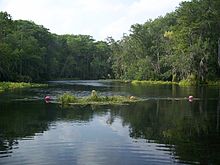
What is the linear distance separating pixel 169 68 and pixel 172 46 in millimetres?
6850

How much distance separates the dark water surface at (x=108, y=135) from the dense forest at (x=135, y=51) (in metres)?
47.2

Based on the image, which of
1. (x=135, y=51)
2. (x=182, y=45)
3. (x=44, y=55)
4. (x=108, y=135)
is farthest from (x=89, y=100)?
(x=44, y=55)

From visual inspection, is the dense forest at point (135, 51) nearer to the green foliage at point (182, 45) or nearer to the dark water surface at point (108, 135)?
the green foliage at point (182, 45)

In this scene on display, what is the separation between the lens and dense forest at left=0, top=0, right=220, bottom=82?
85919 millimetres

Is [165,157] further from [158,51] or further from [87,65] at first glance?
[87,65]

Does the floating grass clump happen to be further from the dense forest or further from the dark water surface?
the dense forest

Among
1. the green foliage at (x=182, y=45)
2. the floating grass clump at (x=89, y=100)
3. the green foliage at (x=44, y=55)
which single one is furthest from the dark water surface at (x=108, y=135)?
the green foliage at (x=182, y=45)

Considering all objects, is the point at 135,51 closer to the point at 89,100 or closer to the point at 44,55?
the point at 44,55

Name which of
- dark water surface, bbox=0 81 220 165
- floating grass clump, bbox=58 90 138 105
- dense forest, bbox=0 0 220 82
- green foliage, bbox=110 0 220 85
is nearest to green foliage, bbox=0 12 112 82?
dense forest, bbox=0 0 220 82

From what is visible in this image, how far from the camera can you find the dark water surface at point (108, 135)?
17.6 meters

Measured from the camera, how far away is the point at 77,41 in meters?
161

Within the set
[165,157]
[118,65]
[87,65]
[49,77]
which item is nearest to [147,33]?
[118,65]

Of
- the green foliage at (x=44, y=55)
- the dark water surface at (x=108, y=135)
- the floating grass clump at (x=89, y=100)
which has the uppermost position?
the green foliage at (x=44, y=55)

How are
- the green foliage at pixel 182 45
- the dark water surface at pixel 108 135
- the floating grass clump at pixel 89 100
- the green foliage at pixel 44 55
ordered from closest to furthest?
the dark water surface at pixel 108 135 → the floating grass clump at pixel 89 100 → the green foliage at pixel 44 55 → the green foliage at pixel 182 45
